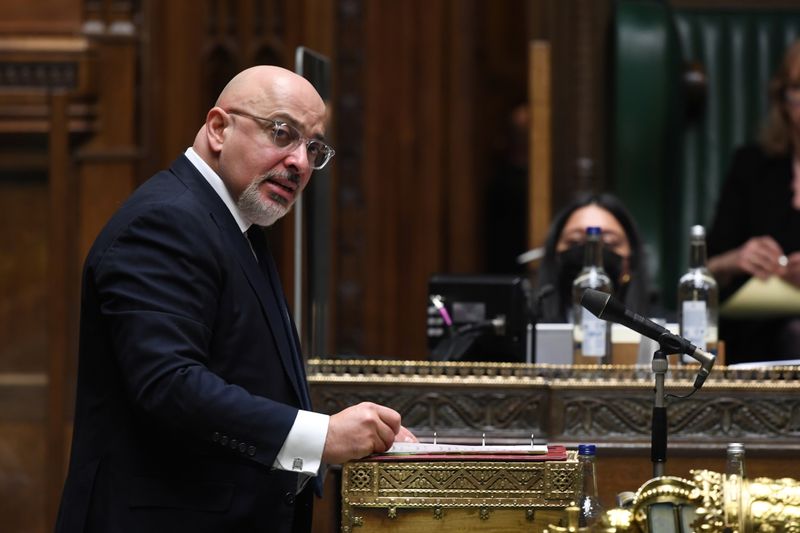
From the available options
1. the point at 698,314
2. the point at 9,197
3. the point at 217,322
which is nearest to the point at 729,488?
the point at 217,322

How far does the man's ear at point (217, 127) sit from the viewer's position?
289cm

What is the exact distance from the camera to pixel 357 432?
2.71 metres

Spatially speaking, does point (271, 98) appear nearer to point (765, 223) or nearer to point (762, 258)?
point (762, 258)

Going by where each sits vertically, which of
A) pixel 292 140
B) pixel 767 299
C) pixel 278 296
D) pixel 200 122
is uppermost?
pixel 200 122

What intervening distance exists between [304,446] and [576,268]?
1.97 m

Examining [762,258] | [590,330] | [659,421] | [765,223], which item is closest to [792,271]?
[762,258]

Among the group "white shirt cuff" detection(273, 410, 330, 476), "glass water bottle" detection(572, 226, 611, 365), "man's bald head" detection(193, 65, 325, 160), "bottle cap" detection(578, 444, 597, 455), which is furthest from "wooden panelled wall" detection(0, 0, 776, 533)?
"white shirt cuff" detection(273, 410, 330, 476)

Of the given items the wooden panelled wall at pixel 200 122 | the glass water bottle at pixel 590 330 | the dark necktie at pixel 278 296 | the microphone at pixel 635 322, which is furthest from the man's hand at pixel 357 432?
the wooden panelled wall at pixel 200 122

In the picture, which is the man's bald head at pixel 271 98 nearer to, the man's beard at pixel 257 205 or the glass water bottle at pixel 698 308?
the man's beard at pixel 257 205

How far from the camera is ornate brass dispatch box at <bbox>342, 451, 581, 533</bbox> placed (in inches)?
108

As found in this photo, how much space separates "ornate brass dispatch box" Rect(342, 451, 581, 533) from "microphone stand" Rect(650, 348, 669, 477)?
21 cm

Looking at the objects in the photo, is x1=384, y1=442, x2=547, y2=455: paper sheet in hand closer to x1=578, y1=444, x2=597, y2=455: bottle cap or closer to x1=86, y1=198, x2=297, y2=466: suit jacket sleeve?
x1=578, y1=444, x2=597, y2=455: bottle cap

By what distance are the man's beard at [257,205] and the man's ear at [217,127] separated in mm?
100

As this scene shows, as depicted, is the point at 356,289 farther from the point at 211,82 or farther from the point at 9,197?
the point at 9,197
